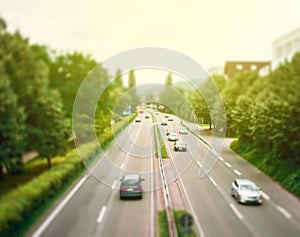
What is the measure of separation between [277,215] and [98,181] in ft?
43.8

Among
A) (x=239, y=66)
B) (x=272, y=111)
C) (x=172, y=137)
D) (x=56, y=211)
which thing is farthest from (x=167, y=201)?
(x=239, y=66)

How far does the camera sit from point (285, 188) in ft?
94.0

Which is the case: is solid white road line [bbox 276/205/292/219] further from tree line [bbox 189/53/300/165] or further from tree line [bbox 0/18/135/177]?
tree line [bbox 0/18/135/177]

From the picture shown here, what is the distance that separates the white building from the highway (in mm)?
10760

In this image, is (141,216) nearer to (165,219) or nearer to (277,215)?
(165,219)

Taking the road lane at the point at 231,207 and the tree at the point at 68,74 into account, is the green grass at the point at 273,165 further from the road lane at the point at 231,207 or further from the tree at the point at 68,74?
the tree at the point at 68,74

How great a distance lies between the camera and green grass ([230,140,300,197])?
1108 inches

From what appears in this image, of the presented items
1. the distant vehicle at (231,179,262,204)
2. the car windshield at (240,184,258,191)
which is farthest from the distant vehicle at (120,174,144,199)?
the car windshield at (240,184,258,191)

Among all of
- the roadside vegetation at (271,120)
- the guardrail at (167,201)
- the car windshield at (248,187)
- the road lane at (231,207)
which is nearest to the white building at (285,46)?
the roadside vegetation at (271,120)

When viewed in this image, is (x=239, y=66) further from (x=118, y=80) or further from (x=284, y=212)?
(x=284, y=212)

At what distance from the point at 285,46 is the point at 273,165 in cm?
1130

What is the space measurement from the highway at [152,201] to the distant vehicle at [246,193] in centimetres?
47

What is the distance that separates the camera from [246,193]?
25.1 meters

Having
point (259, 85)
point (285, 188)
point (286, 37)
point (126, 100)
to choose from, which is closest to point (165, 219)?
point (126, 100)
